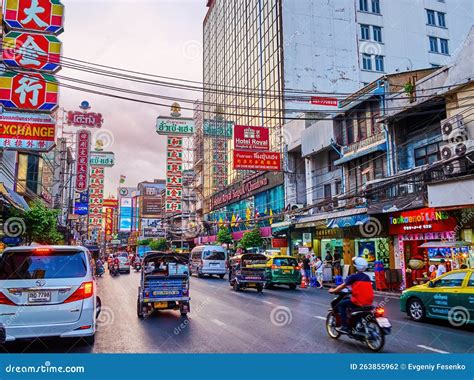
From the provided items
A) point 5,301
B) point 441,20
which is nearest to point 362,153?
point 5,301

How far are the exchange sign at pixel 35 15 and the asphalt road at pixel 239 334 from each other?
38.5 ft

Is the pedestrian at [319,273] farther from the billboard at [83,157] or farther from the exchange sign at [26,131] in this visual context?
the billboard at [83,157]

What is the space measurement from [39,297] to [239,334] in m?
4.36

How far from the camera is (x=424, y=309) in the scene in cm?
1189

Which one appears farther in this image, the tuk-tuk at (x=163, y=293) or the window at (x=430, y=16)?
the window at (x=430, y=16)

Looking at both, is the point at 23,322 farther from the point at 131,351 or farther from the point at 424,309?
the point at 424,309

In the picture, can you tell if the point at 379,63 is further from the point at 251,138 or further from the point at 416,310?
the point at 416,310

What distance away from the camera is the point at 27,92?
17.1 meters

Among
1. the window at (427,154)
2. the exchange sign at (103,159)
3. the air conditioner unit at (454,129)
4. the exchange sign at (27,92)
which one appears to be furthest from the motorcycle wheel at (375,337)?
the exchange sign at (103,159)

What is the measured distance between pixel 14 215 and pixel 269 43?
32.8 meters

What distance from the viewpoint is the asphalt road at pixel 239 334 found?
26.3 feet

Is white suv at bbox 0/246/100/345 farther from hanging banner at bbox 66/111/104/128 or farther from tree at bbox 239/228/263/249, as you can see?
hanging banner at bbox 66/111/104/128
